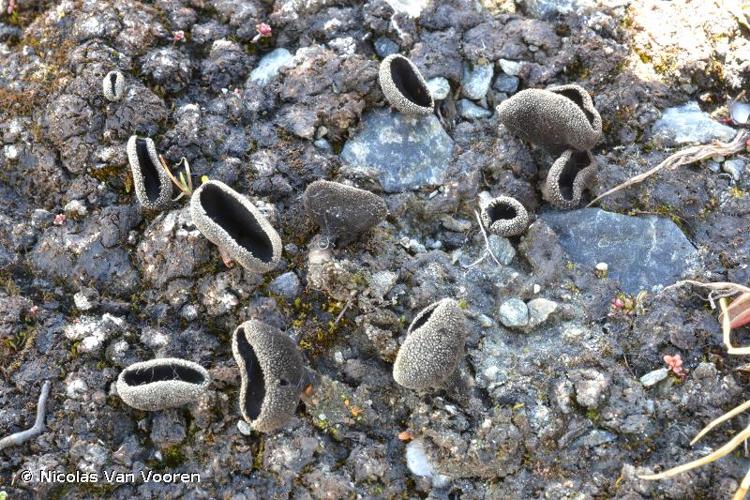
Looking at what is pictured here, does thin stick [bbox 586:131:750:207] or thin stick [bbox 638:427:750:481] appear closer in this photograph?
thin stick [bbox 638:427:750:481]

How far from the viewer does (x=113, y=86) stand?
14.2 ft

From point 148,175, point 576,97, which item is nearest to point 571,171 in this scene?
point 576,97

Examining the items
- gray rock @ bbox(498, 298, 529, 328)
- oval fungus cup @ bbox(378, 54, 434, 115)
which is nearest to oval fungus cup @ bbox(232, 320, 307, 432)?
gray rock @ bbox(498, 298, 529, 328)

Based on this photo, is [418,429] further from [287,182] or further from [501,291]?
[287,182]

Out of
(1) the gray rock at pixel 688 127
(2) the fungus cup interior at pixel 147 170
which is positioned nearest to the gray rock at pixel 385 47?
(2) the fungus cup interior at pixel 147 170

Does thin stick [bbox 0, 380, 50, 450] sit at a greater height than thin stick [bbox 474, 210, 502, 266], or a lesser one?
lesser

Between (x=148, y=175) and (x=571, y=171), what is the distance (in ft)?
8.60

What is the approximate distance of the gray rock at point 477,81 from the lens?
4.62 m

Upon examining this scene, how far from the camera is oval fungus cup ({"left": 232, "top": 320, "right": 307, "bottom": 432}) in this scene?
137 inches

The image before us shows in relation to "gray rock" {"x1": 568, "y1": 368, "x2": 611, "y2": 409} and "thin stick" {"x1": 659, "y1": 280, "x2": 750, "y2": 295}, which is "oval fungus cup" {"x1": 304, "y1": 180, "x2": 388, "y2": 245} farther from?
"thin stick" {"x1": 659, "y1": 280, "x2": 750, "y2": 295}

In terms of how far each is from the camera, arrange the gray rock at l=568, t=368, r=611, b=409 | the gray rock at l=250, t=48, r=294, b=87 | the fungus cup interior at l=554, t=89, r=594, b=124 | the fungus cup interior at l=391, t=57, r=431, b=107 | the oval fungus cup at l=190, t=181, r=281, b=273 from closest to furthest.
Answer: the gray rock at l=568, t=368, r=611, b=409, the oval fungus cup at l=190, t=181, r=281, b=273, the fungus cup interior at l=554, t=89, r=594, b=124, the fungus cup interior at l=391, t=57, r=431, b=107, the gray rock at l=250, t=48, r=294, b=87

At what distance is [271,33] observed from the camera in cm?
479

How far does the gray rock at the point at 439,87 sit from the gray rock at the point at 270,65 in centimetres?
97

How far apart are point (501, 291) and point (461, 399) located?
718 millimetres
